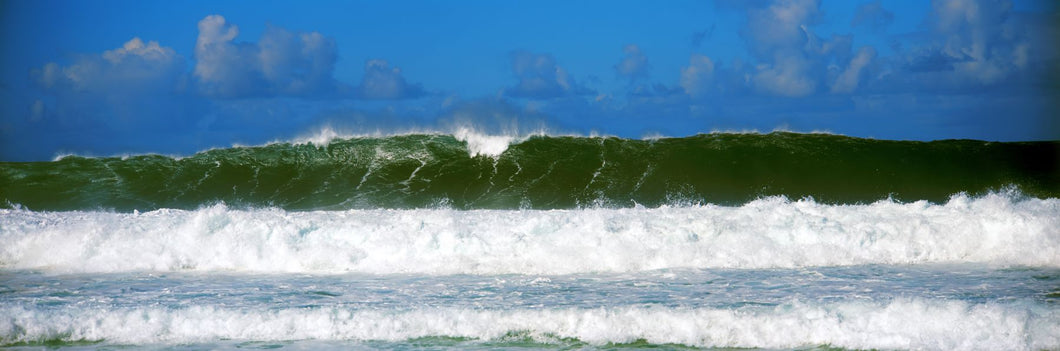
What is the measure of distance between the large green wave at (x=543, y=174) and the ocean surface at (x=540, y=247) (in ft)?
0.21

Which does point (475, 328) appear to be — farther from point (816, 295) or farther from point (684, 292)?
point (816, 295)

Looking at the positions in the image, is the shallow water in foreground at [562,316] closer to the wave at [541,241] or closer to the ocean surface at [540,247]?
the ocean surface at [540,247]

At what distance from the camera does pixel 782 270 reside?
8.67 metres

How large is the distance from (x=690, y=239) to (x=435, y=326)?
4.51 metres

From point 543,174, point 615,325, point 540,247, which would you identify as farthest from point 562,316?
point 543,174

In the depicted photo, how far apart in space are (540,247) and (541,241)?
0.55 ft

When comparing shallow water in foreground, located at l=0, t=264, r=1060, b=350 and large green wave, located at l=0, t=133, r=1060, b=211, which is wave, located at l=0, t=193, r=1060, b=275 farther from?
large green wave, located at l=0, t=133, r=1060, b=211

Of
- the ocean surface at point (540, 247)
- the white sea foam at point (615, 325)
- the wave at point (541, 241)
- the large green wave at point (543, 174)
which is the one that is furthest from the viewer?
the large green wave at point (543, 174)

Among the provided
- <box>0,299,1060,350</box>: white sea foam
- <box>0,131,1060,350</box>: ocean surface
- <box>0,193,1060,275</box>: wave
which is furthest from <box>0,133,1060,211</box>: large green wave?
<box>0,299,1060,350</box>: white sea foam

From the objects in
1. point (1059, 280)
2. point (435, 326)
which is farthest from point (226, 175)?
point (1059, 280)

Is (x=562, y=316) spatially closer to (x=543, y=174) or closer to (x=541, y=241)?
(x=541, y=241)

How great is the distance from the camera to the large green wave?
15141 mm

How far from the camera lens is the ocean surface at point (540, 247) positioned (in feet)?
19.3

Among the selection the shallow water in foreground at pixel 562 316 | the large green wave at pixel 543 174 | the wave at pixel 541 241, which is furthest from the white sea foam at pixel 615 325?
the large green wave at pixel 543 174
